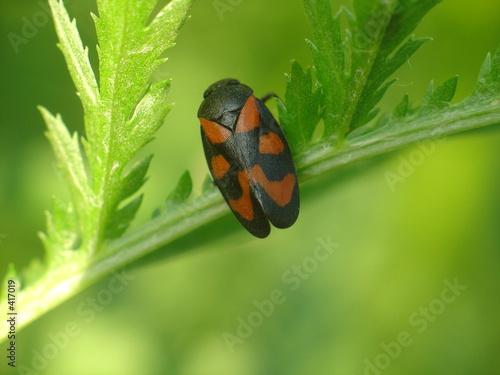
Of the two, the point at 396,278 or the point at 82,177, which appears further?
the point at 396,278

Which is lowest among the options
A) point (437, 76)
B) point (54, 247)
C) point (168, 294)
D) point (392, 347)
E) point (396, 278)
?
point (392, 347)

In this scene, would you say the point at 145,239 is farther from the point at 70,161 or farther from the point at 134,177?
the point at 70,161

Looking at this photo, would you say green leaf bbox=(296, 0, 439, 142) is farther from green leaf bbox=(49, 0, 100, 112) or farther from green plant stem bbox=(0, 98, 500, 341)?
green leaf bbox=(49, 0, 100, 112)

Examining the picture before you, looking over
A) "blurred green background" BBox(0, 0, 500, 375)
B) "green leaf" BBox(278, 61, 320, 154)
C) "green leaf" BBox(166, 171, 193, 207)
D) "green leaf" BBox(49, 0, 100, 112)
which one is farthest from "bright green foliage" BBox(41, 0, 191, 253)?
"blurred green background" BBox(0, 0, 500, 375)

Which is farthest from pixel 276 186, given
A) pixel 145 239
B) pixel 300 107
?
pixel 145 239

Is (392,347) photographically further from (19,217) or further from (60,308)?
(19,217)

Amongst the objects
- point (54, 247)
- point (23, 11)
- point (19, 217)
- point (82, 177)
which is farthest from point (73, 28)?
point (23, 11)

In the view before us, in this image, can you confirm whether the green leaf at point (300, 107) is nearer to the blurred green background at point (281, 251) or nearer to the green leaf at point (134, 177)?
the green leaf at point (134, 177)
